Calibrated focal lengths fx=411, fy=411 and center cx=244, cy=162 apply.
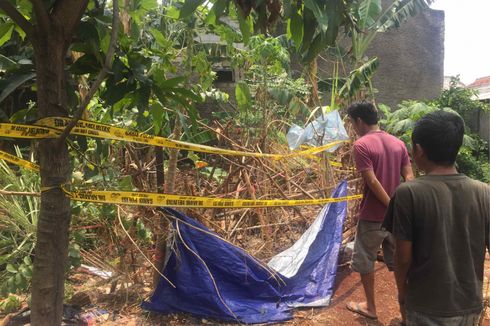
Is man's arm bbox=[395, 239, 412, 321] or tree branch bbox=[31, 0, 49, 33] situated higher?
tree branch bbox=[31, 0, 49, 33]

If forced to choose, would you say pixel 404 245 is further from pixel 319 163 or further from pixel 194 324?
pixel 319 163

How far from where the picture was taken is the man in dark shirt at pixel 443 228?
184 centimetres

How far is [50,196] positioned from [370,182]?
258 cm

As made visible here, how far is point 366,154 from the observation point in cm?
339

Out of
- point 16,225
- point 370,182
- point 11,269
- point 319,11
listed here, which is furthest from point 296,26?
point 16,225

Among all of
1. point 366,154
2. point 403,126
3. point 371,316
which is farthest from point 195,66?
point 403,126

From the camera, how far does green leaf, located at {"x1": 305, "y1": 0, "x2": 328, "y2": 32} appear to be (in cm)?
119

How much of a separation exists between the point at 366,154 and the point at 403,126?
14.6ft

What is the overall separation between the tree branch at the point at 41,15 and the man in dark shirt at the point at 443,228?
156cm

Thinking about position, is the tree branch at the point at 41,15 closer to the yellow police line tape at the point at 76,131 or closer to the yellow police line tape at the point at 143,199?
the yellow police line tape at the point at 76,131

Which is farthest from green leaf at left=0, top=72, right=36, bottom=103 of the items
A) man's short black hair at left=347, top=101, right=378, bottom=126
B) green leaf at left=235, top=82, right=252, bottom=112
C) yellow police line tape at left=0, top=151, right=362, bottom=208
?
man's short black hair at left=347, top=101, right=378, bottom=126

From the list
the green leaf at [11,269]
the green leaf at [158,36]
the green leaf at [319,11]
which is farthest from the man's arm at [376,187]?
the green leaf at [11,269]

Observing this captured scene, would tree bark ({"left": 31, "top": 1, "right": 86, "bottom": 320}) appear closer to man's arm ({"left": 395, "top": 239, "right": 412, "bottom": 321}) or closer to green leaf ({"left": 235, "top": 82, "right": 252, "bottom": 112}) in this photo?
man's arm ({"left": 395, "top": 239, "right": 412, "bottom": 321})

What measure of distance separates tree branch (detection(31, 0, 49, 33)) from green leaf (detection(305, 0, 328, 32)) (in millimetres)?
792
